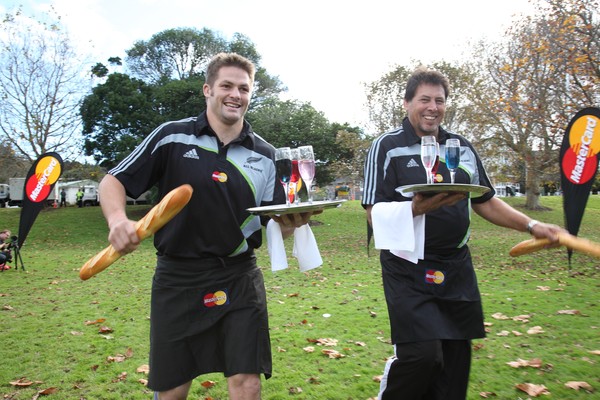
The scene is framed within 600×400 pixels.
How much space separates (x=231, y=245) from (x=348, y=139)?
1063 inches

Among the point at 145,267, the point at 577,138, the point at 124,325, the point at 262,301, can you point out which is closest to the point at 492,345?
the point at 577,138

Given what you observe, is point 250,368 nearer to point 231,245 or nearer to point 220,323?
point 220,323

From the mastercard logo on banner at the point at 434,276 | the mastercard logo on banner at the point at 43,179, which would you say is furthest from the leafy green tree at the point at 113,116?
the mastercard logo on banner at the point at 434,276

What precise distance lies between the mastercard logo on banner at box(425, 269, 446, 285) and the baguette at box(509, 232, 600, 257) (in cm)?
60

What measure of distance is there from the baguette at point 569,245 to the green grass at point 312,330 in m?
1.90

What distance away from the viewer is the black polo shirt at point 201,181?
323 centimetres

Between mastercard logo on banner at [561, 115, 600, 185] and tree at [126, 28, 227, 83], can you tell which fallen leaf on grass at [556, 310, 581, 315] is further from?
tree at [126, 28, 227, 83]

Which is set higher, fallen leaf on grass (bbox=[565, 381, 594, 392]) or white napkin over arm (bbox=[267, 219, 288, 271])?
white napkin over arm (bbox=[267, 219, 288, 271])

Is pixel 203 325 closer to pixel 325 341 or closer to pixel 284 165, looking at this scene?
pixel 284 165

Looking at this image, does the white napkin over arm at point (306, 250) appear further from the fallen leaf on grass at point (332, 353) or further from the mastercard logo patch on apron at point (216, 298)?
the fallen leaf on grass at point (332, 353)

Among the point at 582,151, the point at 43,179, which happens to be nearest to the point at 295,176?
the point at 582,151

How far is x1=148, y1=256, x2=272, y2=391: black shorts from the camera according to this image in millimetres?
Answer: 3156

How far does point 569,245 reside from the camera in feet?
10.2

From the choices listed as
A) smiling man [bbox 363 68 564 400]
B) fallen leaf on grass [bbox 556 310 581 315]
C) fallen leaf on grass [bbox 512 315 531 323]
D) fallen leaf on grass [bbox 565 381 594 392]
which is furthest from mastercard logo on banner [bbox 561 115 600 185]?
smiling man [bbox 363 68 564 400]
